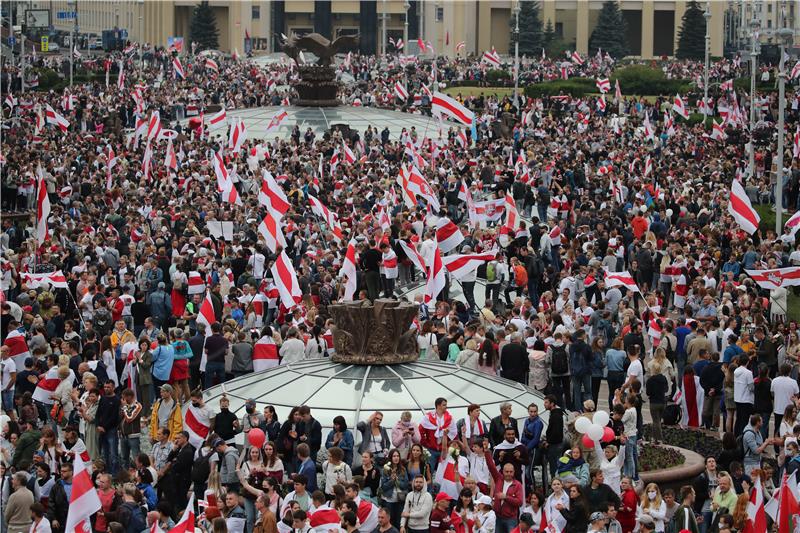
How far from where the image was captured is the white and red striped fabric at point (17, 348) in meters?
21.3

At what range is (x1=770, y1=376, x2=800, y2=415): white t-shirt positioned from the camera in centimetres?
1959

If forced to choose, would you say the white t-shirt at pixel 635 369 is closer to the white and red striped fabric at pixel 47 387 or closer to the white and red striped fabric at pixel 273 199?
the white and red striped fabric at pixel 47 387

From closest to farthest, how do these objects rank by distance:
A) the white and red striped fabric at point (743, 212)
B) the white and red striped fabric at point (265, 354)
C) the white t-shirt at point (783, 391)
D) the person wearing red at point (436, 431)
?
the person wearing red at point (436, 431) → the white t-shirt at point (783, 391) → the white and red striped fabric at point (265, 354) → the white and red striped fabric at point (743, 212)

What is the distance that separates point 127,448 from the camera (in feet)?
61.8

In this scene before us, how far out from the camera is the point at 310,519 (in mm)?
14156

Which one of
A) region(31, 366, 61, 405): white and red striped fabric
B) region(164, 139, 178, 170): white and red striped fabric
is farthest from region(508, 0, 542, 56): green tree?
region(31, 366, 61, 405): white and red striped fabric

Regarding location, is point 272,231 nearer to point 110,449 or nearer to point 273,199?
point 273,199

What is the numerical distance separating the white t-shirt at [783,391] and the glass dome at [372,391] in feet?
8.76

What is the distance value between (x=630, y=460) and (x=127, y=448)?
5281mm

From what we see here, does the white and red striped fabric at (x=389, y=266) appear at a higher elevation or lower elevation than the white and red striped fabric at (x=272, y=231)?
lower

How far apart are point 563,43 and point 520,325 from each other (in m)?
105

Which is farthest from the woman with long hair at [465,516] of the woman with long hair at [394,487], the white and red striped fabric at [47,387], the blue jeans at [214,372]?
the blue jeans at [214,372]

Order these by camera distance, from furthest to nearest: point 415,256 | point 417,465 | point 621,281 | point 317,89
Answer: point 317,89 → point 415,256 → point 621,281 → point 417,465

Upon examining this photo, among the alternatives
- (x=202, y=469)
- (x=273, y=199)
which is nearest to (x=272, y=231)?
(x=273, y=199)
